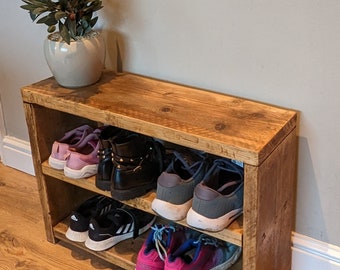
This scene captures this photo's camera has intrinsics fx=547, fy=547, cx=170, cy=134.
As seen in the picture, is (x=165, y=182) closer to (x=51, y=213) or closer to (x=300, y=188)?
(x=300, y=188)

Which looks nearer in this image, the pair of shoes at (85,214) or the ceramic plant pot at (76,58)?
the ceramic plant pot at (76,58)

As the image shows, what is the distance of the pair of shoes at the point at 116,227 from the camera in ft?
5.18

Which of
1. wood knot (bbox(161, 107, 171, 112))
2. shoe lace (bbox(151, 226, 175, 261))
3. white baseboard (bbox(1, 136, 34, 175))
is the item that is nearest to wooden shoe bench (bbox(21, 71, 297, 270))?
wood knot (bbox(161, 107, 171, 112))

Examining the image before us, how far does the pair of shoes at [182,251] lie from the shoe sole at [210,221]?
6.1 inches

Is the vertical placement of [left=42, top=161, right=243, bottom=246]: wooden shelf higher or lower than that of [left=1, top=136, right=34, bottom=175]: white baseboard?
higher

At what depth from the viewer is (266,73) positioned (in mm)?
1374

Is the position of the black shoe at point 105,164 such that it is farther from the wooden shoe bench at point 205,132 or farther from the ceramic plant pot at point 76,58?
the ceramic plant pot at point 76,58

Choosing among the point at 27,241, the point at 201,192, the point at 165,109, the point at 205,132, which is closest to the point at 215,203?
the point at 201,192

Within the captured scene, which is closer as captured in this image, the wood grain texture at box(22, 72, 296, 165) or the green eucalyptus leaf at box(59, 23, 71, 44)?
the wood grain texture at box(22, 72, 296, 165)

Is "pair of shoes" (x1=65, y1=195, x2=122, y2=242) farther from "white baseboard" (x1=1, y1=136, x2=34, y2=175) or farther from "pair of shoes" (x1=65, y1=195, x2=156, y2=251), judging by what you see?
"white baseboard" (x1=1, y1=136, x2=34, y2=175)

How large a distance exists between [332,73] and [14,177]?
1.34m

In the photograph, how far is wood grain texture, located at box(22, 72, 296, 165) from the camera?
1.22m

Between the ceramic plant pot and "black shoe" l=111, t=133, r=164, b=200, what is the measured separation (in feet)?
0.71

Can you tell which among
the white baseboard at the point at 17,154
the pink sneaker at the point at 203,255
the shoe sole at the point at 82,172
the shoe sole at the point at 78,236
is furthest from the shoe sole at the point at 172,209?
the white baseboard at the point at 17,154
